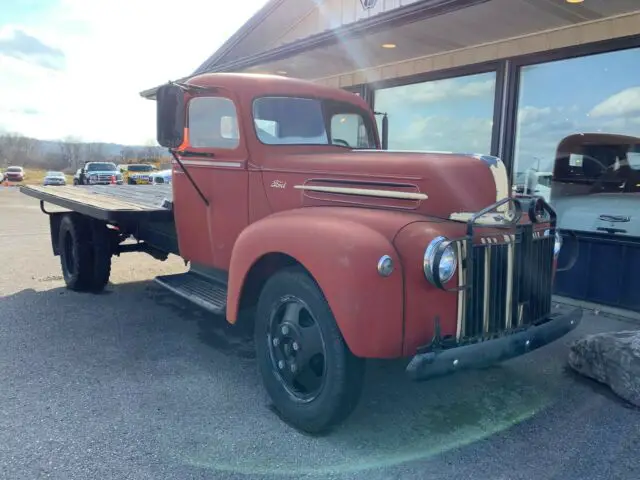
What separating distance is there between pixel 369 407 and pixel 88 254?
390cm

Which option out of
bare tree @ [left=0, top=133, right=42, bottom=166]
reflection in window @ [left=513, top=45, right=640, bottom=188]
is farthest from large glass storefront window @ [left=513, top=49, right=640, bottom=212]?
bare tree @ [left=0, top=133, right=42, bottom=166]

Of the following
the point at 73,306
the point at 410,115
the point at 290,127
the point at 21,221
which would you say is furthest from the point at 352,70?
the point at 21,221

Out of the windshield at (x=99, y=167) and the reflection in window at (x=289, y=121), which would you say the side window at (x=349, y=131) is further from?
the windshield at (x=99, y=167)

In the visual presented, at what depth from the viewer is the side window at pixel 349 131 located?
4301 millimetres

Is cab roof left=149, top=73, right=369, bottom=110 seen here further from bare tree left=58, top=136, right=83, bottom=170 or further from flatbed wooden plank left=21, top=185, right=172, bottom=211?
bare tree left=58, top=136, right=83, bottom=170

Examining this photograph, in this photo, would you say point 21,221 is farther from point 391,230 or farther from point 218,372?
point 391,230

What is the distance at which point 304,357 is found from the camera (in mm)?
2979

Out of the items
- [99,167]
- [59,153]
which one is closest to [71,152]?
[59,153]

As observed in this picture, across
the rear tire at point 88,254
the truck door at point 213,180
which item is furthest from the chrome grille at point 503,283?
the rear tire at point 88,254

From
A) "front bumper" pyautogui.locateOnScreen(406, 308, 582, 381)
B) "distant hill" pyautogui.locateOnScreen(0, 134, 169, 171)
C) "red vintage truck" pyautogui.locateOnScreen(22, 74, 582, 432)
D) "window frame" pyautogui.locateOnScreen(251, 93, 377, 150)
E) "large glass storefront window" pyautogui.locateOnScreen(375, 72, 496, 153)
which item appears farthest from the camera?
"distant hill" pyautogui.locateOnScreen(0, 134, 169, 171)

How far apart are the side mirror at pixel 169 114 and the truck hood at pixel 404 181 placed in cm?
88

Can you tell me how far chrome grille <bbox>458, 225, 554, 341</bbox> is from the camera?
2.76 metres

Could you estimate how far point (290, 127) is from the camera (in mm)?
4047

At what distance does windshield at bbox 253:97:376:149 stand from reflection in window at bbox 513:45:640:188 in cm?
309
